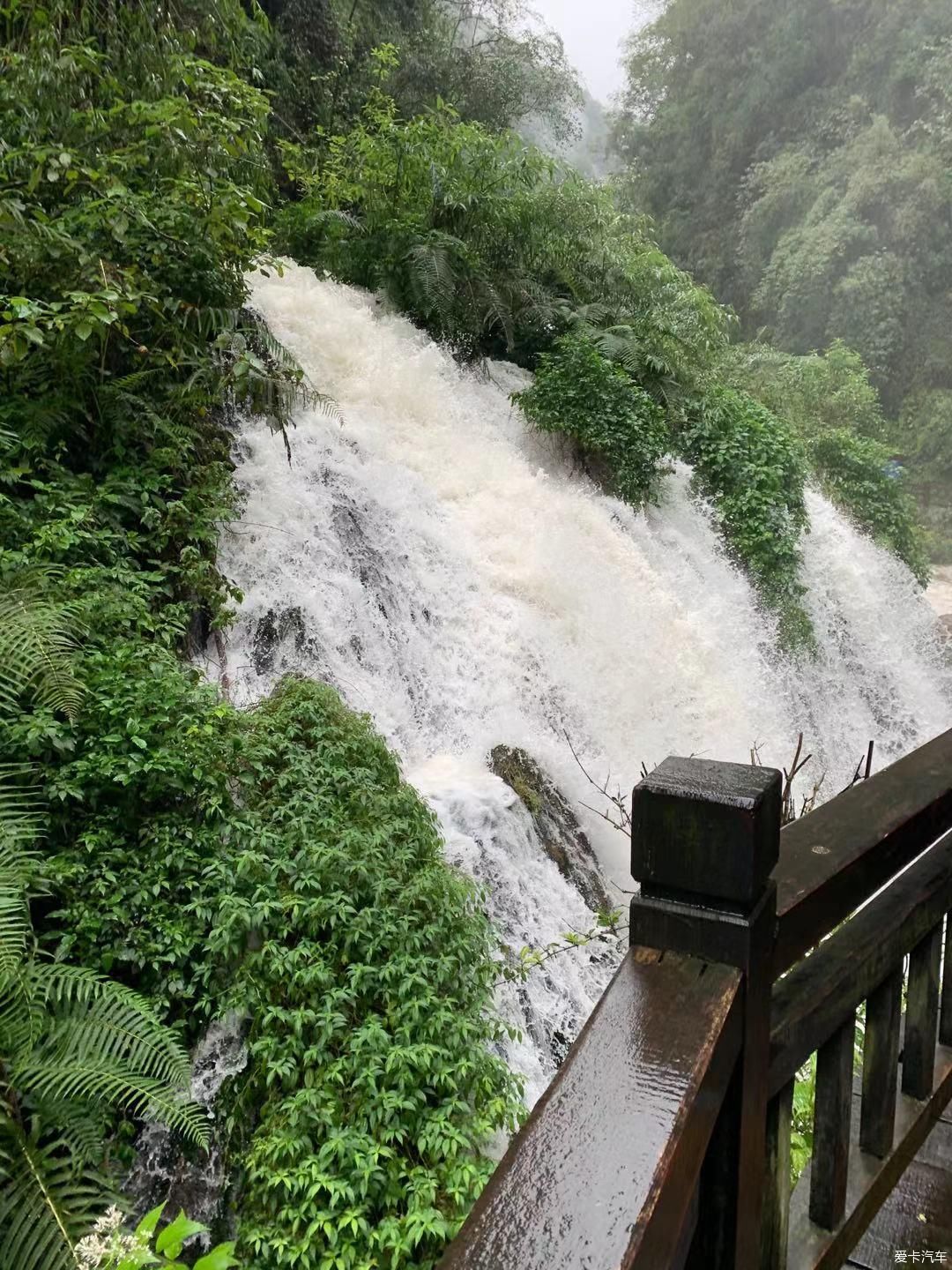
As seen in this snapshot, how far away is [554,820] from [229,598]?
2.31 metres

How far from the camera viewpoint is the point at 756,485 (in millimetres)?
9586

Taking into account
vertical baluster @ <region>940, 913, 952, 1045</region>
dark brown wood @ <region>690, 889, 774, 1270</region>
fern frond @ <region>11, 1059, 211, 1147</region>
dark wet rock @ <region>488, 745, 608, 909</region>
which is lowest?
dark wet rock @ <region>488, 745, 608, 909</region>

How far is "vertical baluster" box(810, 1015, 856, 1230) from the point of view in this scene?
136cm

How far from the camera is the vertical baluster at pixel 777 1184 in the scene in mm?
1237

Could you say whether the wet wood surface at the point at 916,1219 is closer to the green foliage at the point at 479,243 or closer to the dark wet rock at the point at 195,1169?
the dark wet rock at the point at 195,1169

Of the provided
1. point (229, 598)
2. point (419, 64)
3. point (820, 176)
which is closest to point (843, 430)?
point (419, 64)

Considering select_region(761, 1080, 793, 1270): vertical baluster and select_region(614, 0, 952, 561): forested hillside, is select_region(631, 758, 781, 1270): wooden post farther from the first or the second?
select_region(614, 0, 952, 561): forested hillside

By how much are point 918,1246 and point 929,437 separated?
20782mm

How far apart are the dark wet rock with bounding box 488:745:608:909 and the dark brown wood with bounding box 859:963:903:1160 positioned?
10.5ft

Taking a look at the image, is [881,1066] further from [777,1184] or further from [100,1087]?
[100,1087]

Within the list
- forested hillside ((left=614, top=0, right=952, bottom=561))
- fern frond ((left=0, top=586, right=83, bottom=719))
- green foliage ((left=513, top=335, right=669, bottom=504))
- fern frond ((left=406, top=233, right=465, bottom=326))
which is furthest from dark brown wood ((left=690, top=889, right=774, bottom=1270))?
forested hillside ((left=614, top=0, right=952, bottom=561))

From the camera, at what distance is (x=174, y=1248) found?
1739 millimetres

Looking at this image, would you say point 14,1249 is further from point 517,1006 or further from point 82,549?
point 82,549

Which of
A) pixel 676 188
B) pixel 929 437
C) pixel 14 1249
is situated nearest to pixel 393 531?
pixel 14 1249
